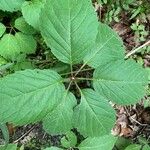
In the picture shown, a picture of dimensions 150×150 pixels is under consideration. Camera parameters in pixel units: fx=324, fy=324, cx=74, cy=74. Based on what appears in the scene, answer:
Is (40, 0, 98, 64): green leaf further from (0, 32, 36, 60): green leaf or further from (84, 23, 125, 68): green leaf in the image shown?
(0, 32, 36, 60): green leaf

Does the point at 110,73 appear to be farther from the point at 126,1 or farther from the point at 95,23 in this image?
the point at 126,1

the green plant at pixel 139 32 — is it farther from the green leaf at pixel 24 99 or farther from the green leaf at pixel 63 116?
the green leaf at pixel 24 99

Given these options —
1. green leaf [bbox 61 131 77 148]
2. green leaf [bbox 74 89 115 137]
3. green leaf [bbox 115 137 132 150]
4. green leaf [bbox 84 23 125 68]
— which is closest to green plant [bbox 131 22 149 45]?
green leaf [bbox 115 137 132 150]

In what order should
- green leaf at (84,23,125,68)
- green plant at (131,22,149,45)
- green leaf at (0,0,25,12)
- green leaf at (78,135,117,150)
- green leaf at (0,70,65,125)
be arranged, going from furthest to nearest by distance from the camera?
green plant at (131,22,149,45) → green leaf at (78,135,117,150) → green leaf at (0,0,25,12) → green leaf at (84,23,125,68) → green leaf at (0,70,65,125)

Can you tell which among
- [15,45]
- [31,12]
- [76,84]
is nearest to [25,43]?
[15,45]

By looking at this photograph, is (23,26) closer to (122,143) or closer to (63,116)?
(63,116)

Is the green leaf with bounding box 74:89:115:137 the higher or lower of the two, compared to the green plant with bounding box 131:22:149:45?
lower
